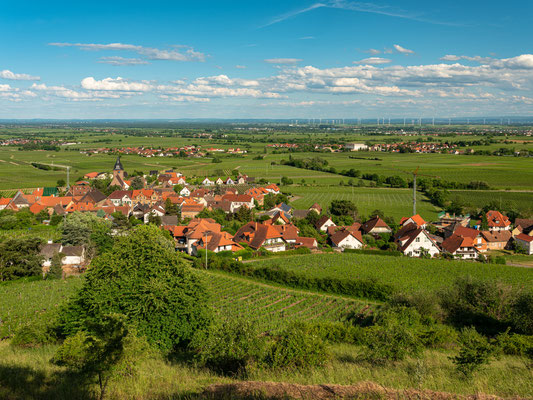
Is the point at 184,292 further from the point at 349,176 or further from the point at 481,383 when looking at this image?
Result: the point at 349,176

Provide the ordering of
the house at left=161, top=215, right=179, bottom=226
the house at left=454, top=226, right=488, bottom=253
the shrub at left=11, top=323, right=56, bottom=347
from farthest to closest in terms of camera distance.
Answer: the house at left=161, top=215, right=179, bottom=226 < the house at left=454, top=226, right=488, bottom=253 < the shrub at left=11, top=323, right=56, bottom=347

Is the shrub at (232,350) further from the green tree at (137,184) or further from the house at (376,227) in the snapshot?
the green tree at (137,184)

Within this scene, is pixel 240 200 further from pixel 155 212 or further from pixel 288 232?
pixel 288 232

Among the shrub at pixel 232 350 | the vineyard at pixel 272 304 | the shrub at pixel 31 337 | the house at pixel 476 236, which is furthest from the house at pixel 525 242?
the shrub at pixel 31 337

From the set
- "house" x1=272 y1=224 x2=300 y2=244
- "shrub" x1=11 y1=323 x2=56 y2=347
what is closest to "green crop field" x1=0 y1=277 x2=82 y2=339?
"shrub" x1=11 y1=323 x2=56 y2=347

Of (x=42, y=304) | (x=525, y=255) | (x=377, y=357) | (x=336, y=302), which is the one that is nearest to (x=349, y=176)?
(x=525, y=255)

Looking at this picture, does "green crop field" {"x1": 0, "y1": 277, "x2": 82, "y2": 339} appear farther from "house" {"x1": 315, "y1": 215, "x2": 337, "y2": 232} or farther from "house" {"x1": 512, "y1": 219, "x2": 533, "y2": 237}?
"house" {"x1": 512, "y1": 219, "x2": 533, "y2": 237}
